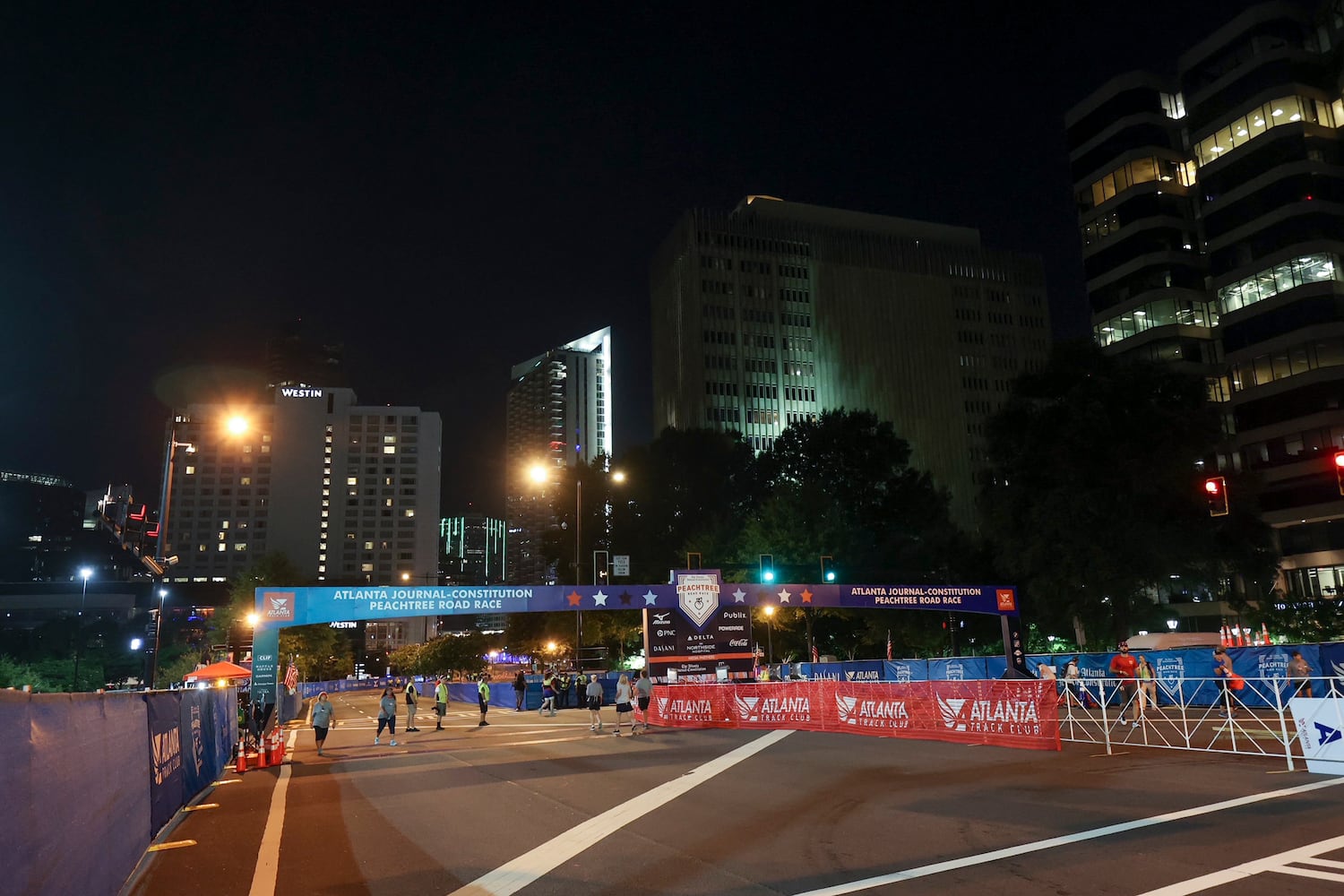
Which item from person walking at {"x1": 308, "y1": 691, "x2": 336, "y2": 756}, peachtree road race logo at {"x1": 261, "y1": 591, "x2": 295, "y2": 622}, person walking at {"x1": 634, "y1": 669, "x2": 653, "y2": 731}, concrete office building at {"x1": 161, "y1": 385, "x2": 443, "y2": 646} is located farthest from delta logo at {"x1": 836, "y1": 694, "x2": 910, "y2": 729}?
concrete office building at {"x1": 161, "y1": 385, "x2": 443, "y2": 646}

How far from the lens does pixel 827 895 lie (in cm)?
702

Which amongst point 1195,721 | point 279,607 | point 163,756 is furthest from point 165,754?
point 1195,721

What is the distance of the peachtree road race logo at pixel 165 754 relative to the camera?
1027 cm

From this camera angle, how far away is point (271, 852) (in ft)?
31.2

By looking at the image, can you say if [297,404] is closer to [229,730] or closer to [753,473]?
[753,473]

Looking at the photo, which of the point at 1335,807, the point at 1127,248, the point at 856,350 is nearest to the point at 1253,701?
the point at 1335,807

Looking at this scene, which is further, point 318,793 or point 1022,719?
point 1022,719

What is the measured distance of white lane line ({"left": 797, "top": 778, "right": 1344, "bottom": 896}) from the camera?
7.26m

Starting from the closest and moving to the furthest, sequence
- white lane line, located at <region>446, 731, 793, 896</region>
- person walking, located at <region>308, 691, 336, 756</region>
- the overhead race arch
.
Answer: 1. white lane line, located at <region>446, 731, 793, 896</region>
2. person walking, located at <region>308, 691, 336, 756</region>
3. the overhead race arch

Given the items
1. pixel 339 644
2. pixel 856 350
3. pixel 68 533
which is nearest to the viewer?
pixel 339 644

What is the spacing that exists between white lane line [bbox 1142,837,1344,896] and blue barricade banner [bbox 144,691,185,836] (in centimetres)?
991

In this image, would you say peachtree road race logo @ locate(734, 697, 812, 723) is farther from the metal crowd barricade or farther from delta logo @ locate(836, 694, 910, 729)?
the metal crowd barricade

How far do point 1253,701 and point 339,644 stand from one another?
308 ft

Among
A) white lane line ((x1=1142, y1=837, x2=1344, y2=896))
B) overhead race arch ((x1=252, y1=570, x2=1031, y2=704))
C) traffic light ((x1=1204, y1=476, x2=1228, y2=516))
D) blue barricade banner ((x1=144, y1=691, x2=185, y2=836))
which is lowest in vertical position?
white lane line ((x1=1142, y1=837, x2=1344, y2=896))
